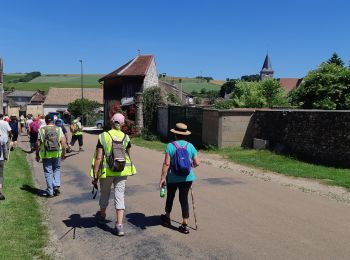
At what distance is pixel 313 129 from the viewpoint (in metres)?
14.8

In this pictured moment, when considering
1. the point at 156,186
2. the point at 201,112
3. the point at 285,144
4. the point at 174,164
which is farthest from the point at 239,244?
the point at 201,112

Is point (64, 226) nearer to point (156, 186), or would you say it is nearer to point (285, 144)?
point (156, 186)

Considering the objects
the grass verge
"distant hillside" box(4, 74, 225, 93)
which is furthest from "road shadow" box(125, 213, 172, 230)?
"distant hillside" box(4, 74, 225, 93)

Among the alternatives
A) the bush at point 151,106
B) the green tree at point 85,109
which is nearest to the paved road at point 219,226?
the bush at point 151,106

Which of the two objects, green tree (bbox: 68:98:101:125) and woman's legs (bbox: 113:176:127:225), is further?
green tree (bbox: 68:98:101:125)

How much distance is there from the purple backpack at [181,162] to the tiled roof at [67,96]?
3193 inches

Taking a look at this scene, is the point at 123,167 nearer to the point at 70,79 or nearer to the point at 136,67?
the point at 136,67

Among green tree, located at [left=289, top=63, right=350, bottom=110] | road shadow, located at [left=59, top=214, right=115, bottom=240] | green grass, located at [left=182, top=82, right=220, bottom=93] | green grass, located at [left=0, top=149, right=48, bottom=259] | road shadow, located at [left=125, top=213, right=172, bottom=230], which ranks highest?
green grass, located at [left=182, top=82, right=220, bottom=93]

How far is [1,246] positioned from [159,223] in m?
2.37

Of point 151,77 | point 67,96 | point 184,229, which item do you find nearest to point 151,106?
point 151,77

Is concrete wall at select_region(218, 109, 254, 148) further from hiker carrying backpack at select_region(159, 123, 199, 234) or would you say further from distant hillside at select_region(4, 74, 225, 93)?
distant hillside at select_region(4, 74, 225, 93)

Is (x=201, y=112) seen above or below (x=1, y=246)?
above

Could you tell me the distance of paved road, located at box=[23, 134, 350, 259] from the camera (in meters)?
5.89

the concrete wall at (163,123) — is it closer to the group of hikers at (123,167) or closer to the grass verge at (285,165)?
the grass verge at (285,165)
